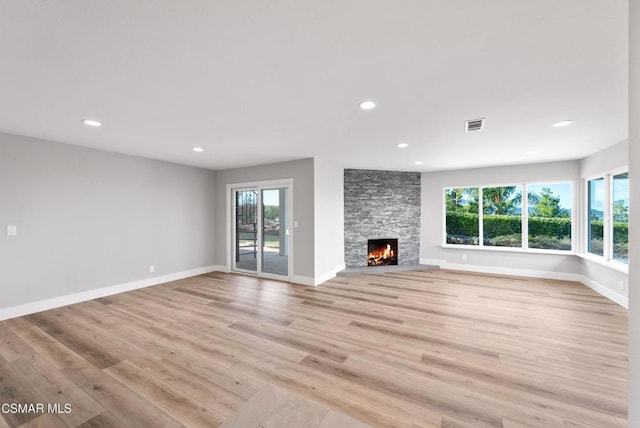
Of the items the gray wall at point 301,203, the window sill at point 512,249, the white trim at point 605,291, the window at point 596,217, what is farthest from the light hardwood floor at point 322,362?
the window sill at point 512,249

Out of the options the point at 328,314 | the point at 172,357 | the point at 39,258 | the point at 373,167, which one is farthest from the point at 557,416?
the point at 39,258

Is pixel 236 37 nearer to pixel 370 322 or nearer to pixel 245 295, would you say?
pixel 370 322

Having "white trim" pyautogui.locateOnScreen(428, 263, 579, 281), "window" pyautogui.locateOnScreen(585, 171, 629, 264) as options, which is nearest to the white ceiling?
"window" pyautogui.locateOnScreen(585, 171, 629, 264)

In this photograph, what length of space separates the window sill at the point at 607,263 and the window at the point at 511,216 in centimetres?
49

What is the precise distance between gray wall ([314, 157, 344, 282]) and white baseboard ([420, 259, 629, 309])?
245 centimetres

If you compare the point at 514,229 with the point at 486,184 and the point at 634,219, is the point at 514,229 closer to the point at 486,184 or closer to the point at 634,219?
the point at 486,184

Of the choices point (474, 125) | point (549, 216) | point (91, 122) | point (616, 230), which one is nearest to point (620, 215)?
point (616, 230)

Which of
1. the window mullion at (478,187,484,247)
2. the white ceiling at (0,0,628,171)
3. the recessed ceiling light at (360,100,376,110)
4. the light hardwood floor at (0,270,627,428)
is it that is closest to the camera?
the white ceiling at (0,0,628,171)

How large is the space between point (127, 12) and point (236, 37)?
1.80ft

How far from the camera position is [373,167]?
6.14 meters

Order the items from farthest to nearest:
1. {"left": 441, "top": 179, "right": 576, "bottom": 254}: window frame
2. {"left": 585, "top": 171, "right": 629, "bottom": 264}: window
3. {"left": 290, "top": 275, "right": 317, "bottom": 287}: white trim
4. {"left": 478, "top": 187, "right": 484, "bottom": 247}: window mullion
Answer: {"left": 478, "top": 187, "right": 484, "bottom": 247}: window mullion, {"left": 441, "top": 179, "right": 576, "bottom": 254}: window frame, {"left": 290, "top": 275, "right": 317, "bottom": 287}: white trim, {"left": 585, "top": 171, "right": 629, "bottom": 264}: window

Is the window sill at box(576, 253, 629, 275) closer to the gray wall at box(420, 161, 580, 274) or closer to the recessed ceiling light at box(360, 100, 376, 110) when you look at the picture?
the gray wall at box(420, 161, 580, 274)

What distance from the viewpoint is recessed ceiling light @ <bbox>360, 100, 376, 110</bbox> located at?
2.51m

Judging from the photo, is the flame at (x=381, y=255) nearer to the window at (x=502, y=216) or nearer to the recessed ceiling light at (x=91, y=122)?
the window at (x=502, y=216)
